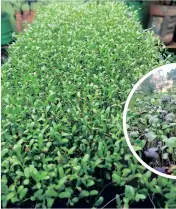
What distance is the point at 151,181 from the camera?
1.23 metres

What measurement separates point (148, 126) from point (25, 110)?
47 cm

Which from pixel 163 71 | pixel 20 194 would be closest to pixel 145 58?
pixel 163 71

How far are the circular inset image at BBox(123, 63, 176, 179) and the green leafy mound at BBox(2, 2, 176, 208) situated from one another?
0.16ft

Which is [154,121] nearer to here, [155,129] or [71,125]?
[155,129]

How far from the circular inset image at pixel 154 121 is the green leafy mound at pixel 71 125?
48 mm

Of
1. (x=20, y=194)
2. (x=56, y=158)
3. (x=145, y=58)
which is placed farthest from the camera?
(x=145, y=58)

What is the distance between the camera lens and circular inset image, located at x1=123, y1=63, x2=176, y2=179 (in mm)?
1232

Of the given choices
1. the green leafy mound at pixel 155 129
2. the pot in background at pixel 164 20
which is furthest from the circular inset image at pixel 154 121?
the pot in background at pixel 164 20

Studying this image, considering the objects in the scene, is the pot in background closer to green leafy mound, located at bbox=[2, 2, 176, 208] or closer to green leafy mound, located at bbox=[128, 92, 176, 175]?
green leafy mound, located at bbox=[2, 2, 176, 208]

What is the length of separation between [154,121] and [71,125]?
32cm

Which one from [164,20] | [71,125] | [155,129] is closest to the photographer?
[155,129]

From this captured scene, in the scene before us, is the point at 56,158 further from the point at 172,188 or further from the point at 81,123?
the point at 172,188

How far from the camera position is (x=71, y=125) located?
1469mm

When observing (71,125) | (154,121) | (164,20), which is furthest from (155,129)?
(164,20)
